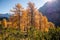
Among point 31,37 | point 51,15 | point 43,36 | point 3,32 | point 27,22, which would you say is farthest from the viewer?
point 51,15

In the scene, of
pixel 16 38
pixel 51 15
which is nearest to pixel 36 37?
pixel 16 38

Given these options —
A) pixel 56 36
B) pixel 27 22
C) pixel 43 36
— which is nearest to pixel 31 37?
pixel 43 36

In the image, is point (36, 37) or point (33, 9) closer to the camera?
point (36, 37)

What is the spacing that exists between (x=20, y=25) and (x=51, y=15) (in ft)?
103

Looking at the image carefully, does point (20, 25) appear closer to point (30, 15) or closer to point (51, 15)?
point (30, 15)

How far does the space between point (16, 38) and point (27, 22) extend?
16573mm

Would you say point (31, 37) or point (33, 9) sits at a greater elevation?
point (33, 9)

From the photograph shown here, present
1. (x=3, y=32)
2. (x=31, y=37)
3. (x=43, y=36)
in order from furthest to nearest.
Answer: (x=43, y=36)
(x=31, y=37)
(x=3, y=32)

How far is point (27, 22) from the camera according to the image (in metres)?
25.9

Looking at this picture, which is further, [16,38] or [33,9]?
[33,9]

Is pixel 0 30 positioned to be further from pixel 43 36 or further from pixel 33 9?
pixel 33 9

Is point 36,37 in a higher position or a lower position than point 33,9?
lower

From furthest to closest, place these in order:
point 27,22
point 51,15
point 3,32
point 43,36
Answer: point 51,15 < point 27,22 < point 43,36 < point 3,32

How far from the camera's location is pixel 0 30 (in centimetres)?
913
